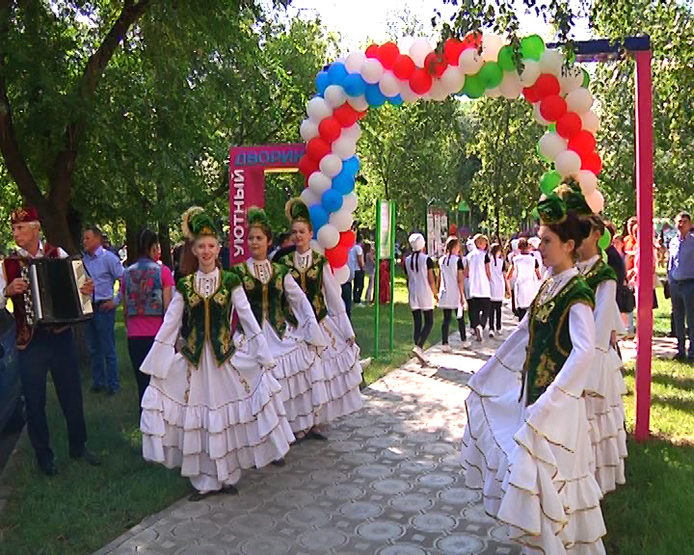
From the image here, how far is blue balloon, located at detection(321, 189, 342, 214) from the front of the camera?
8.32 meters

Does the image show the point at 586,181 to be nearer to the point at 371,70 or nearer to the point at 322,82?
the point at 371,70

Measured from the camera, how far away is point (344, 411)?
6.80m

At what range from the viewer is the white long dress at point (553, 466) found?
345 centimetres

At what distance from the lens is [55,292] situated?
18.1 feet

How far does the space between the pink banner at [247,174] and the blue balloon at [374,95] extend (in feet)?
3.94

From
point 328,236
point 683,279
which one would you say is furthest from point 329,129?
point 683,279

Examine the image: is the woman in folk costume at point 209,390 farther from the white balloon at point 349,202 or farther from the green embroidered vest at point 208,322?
the white balloon at point 349,202

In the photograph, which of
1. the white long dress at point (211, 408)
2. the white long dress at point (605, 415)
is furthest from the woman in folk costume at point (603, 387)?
the white long dress at point (211, 408)

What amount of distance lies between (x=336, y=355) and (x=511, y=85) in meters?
3.38

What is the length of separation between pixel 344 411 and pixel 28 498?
275 cm

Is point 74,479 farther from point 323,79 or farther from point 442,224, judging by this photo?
point 442,224

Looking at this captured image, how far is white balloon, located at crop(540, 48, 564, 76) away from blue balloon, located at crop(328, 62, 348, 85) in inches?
86.9

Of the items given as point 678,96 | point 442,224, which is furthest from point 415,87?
point 442,224

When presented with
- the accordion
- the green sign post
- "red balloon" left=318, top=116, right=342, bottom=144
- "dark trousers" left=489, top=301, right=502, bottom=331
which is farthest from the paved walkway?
"dark trousers" left=489, top=301, right=502, bottom=331
